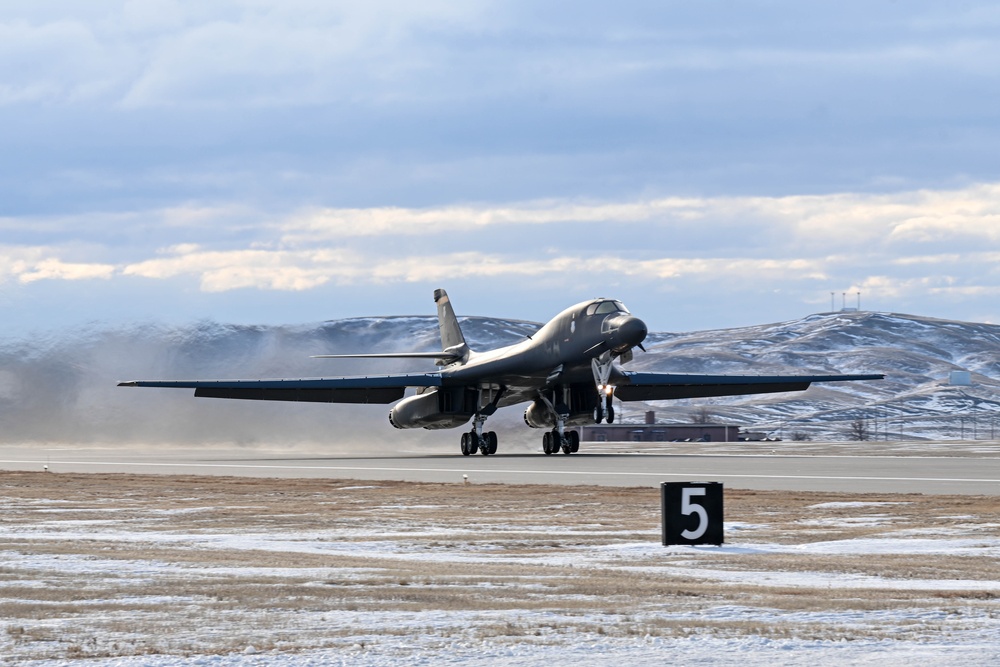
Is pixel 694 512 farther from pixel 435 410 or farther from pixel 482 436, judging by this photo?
pixel 435 410

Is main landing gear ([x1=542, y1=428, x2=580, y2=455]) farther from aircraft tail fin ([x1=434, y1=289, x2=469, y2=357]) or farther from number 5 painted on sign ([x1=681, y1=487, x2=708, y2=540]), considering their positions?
number 5 painted on sign ([x1=681, y1=487, x2=708, y2=540])

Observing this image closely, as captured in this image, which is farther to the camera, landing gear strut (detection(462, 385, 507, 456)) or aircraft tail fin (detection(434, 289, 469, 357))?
aircraft tail fin (detection(434, 289, 469, 357))

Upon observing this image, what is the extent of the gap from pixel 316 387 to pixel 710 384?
15138mm

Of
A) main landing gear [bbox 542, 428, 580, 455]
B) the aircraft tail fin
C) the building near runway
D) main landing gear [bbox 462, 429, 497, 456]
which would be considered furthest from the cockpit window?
the building near runway

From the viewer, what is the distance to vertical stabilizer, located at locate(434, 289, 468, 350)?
189ft

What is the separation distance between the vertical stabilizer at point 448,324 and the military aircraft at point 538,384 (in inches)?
97.6

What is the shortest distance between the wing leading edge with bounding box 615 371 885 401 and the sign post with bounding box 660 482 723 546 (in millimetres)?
34873

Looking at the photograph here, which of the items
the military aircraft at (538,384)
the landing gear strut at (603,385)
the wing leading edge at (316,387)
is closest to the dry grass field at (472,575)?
the landing gear strut at (603,385)

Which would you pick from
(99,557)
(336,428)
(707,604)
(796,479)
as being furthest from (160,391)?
(707,604)

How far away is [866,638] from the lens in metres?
8.41

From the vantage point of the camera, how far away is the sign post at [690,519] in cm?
1476

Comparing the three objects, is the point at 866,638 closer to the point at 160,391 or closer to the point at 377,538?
the point at 377,538

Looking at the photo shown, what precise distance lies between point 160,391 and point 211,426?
353 cm

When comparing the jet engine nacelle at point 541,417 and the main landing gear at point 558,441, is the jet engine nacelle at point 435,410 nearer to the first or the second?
the jet engine nacelle at point 541,417
